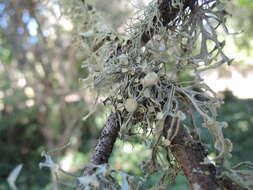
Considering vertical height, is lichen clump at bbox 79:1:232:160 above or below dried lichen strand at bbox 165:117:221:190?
above

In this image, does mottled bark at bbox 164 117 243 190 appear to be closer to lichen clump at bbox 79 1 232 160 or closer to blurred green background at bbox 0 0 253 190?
lichen clump at bbox 79 1 232 160

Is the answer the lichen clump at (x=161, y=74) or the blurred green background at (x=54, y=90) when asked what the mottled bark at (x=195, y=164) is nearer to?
the lichen clump at (x=161, y=74)

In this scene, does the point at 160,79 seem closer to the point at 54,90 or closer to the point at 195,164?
the point at 195,164

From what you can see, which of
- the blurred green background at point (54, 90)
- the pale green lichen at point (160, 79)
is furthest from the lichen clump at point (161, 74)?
the blurred green background at point (54, 90)

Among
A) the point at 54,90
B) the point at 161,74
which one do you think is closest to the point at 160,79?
the point at 161,74

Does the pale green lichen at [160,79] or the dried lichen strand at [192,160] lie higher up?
the pale green lichen at [160,79]

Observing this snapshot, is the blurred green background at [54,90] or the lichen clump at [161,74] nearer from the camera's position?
the lichen clump at [161,74]

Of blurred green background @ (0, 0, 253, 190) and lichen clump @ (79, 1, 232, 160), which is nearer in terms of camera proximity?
lichen clump @ (79, 1, 232, 160)

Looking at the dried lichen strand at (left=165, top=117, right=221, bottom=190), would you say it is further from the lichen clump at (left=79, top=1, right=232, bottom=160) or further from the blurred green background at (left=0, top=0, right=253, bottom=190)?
the blurred green background at (left=0, top=0, right=253, bottom=190)

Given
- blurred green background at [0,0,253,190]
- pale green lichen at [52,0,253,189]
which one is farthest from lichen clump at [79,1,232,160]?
blurred green background at [0,0,253,190]

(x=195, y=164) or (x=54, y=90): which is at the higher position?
(x=195, y=164)
